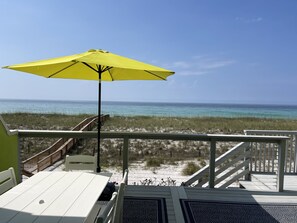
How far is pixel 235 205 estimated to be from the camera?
3.73m

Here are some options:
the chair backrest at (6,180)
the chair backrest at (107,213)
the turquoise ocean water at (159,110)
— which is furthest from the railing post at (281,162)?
the turquoise ocean water at (159,110)

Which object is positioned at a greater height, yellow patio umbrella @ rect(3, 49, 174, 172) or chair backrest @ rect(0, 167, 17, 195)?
yellow patio umbrella @ rect(3, 49, 174, 172)

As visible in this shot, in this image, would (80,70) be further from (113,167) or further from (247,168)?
(113,167)

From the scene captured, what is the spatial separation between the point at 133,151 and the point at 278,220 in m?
7.39

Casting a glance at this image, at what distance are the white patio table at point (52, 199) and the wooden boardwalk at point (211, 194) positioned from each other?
4.86 ft

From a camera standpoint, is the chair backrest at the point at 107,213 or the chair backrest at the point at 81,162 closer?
the chair backrest at the point at 107,213

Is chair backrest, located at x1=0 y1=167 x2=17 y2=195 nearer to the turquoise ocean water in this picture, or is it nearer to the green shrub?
the green shrub

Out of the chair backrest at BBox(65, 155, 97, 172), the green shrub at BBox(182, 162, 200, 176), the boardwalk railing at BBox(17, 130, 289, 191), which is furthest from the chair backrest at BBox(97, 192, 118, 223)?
the green shrub at BBox(182, 162, 200, 176)

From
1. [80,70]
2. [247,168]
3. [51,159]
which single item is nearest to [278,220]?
[247,168]

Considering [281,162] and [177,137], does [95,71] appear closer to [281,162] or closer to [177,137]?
[177,137]

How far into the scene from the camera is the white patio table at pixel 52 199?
1.71 meters

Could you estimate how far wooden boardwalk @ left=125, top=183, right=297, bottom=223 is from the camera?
12.8ft

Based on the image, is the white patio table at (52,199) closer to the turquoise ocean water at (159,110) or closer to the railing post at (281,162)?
the railing post at (281,162)

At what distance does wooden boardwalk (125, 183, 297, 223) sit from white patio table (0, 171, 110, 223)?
58.3 inches
